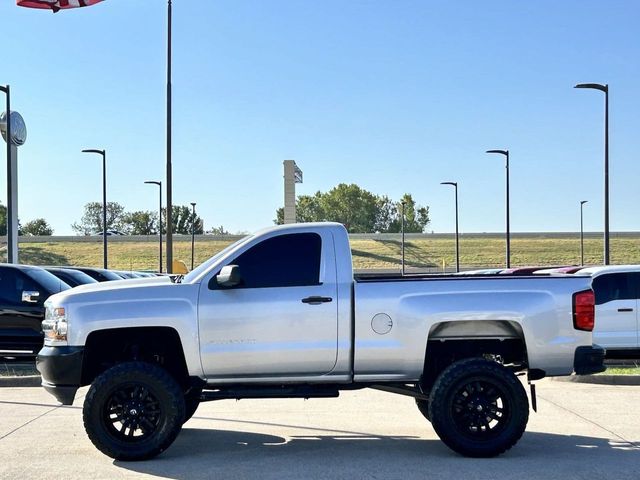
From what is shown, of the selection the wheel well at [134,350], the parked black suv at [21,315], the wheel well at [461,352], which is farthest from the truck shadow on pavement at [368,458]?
the parked black suv at [21,315]

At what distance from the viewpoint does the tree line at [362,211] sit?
150250mm

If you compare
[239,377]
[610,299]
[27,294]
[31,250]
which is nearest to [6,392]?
[27,294]

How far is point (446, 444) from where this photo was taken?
7.57 meters

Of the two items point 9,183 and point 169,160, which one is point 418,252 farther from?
point 169,160

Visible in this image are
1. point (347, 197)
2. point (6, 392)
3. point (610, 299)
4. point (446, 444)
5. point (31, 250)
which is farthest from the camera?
point (347, 197)

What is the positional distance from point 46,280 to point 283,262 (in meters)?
8.59

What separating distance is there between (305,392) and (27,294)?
339 inches

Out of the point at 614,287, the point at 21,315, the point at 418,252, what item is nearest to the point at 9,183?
the point at 21,315

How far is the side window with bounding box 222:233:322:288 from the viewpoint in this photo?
7.77 meters

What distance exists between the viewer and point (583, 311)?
A: 7707 millimetres

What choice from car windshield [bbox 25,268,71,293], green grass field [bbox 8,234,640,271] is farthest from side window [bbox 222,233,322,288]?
green grass field [bbox 8,234,640,271]

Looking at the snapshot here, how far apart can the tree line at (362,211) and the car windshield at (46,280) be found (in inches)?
5242

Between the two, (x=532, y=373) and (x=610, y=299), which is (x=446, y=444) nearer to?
(x=532, y=373)

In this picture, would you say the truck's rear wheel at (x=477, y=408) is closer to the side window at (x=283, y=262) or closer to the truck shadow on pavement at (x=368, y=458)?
the truck shadow on pavement at (x=368, y=458)
